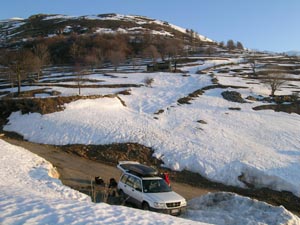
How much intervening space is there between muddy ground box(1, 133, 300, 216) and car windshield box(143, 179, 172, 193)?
4.12 m

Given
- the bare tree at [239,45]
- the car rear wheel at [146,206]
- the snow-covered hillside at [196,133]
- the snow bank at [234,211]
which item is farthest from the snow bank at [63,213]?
the bare tree at [239,45]

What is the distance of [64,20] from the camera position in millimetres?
181500

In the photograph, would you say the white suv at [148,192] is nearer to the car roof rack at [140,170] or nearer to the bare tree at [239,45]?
the car roof rack at [140,170]

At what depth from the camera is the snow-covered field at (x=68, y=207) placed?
9.66 metres

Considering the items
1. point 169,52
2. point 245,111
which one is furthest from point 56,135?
point 169,52

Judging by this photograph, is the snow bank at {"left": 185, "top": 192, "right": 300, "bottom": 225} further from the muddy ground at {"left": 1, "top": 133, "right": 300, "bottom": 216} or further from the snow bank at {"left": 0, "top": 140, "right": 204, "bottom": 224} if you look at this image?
the muddy ground at {"left": 1, "top": 133, "right": 300, "bottom": 216}

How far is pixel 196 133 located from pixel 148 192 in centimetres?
1537

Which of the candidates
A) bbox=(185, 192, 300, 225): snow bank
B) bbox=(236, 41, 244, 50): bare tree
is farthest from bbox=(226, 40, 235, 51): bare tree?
bbox=(185, 192, 300, 225): snow bank

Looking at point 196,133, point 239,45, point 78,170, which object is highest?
point 239,45

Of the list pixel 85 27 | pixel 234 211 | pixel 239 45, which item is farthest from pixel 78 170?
pixel 239 45

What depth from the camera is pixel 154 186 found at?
16531 millimetres

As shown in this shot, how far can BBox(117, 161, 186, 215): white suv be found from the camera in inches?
597

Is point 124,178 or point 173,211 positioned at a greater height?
point 124,178

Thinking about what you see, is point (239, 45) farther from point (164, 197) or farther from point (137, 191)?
point (164, 197)
